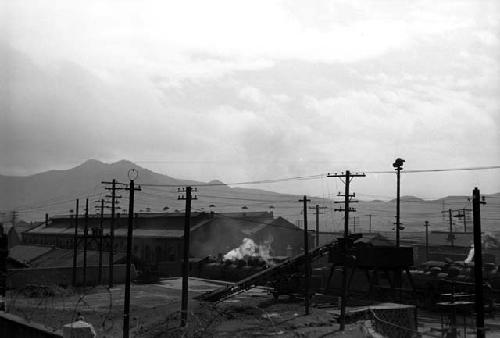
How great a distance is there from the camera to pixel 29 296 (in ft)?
134

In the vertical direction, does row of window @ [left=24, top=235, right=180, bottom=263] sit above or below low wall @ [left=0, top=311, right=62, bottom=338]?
below

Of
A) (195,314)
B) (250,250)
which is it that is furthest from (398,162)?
(195,314)

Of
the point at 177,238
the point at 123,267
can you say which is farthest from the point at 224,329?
the point at 177,238

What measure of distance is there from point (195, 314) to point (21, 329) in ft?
26.7

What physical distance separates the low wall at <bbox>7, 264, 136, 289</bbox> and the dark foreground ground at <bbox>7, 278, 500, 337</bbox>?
453cm

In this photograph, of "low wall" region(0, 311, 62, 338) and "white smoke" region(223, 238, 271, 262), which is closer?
"low wall" region(0, 311, 62, 338)

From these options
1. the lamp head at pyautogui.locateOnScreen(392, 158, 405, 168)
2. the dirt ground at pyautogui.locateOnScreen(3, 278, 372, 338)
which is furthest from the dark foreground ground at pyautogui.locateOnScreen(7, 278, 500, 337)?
the lamp head at pyautogui.locateOnScreen(392, 158, 405, 168)

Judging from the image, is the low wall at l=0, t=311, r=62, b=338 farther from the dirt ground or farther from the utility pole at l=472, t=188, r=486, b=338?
the utility pole at l=472, t=188, r=486, b=338

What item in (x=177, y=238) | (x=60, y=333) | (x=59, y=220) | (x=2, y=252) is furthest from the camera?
(x=59, y=220)

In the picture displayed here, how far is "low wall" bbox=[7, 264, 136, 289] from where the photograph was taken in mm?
46188

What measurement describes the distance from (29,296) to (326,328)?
26857 mm

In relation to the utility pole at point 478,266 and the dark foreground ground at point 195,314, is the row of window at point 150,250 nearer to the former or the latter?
the dark foreground ground at point 195,314

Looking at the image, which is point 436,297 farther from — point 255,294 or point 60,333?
point 60,333

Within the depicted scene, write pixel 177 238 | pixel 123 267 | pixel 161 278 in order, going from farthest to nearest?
1. pixel 177 238
2. pixel 161 278
3. pixel 123 267
